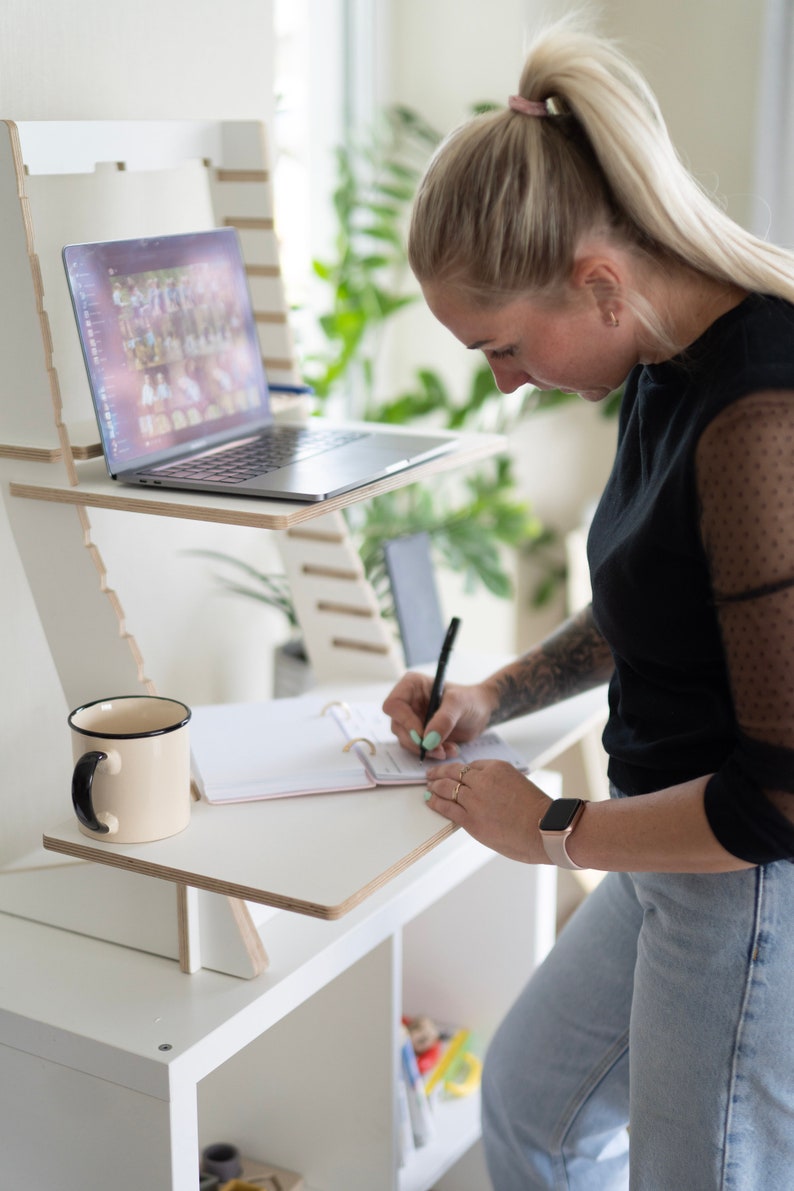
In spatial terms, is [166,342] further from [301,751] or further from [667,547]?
[667,547]

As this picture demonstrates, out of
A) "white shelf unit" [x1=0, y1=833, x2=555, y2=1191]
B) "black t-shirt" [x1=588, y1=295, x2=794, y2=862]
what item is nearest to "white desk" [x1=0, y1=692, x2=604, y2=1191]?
"white shelf unit" [x1=0, y1=833, x2=555, y2=1191]

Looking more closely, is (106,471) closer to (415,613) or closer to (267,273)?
(267,273)

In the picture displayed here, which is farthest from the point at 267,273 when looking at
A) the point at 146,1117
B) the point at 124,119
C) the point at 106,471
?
the point at 146,1117

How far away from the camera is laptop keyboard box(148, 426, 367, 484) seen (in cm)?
118

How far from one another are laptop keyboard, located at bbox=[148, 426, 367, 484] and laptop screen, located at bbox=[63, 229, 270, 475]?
0.03 metres

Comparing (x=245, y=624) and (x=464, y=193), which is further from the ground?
(x=464, y=193)

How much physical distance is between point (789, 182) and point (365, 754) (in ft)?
5.43

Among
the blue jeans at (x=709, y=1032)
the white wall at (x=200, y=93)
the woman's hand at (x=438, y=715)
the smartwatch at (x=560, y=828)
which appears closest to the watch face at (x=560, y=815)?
the smartwatch at (x=560, y=828)

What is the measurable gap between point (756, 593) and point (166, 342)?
69 centimetres

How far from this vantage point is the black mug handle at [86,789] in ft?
3.38

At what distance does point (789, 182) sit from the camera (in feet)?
7.83

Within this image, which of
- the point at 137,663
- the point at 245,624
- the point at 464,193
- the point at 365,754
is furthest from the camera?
the point at 245,624

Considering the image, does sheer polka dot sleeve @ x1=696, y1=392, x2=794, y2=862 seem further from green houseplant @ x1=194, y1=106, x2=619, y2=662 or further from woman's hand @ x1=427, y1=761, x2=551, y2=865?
green houseplant @ x1=194, y1=106, x2=619, y2=662

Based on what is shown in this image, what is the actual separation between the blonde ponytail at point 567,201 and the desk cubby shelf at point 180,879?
278mm
